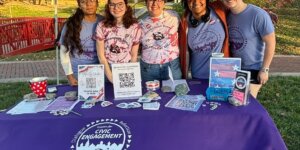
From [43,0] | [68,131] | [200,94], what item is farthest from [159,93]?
[43,0]

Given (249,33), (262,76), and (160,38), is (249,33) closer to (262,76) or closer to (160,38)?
(262,76)

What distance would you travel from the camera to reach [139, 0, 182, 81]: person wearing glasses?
3.12m

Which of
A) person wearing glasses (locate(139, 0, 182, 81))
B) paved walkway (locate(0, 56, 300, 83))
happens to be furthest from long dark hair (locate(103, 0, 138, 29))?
paved walkway (locate(0, 56, 300, 83))

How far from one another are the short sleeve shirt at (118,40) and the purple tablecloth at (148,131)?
0.70 m

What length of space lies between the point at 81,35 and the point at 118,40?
35 cm

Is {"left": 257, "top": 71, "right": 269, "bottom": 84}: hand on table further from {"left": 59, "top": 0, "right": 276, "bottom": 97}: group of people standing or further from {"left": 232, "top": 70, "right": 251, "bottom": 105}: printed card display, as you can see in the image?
{"left": 232, "top": 70, "right": 251, "bottom": 105}: printed card display

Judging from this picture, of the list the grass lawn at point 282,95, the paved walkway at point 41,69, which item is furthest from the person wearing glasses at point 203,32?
the paved walkway at point 41,69

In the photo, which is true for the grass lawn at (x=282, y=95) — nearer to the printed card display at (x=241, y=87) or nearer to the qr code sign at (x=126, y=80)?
the printed card display at (x=241, y=87)

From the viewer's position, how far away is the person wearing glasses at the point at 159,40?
3.12m

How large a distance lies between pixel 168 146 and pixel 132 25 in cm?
114

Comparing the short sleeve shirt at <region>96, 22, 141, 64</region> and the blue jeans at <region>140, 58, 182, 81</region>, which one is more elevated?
the short sleeve shirt at <region>96, 22, 141, 64</region>

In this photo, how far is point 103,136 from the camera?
2422mm

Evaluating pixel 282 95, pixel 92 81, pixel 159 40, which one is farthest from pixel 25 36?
pixel 92 81

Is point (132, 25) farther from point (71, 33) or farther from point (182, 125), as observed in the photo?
point (182, 125)
